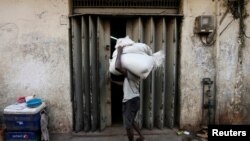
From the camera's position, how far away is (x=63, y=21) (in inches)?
255

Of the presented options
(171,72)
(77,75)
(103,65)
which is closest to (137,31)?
(103,65)

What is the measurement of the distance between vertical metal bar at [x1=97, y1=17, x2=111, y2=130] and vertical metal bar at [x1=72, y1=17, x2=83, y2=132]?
424 mm

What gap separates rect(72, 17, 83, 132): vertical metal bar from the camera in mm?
6602

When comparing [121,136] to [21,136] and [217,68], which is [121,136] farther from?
[217,68]

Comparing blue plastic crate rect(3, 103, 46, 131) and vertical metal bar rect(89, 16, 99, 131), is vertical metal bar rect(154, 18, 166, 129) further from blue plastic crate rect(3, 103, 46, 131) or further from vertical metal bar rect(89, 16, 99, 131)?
blue plastic crate rect(3, 103, 46, 131)

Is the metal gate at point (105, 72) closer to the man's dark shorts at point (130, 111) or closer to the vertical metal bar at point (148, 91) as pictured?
the vertical metal bar at point (148, 91)

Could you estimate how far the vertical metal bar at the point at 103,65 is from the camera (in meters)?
6.66

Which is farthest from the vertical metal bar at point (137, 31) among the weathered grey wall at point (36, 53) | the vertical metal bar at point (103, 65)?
the weathered grey wall at point (36, 53)

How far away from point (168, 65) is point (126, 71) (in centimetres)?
146

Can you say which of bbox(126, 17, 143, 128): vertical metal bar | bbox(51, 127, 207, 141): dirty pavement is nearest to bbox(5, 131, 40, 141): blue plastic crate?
bbox(51, 127, 207, 141): dirty pavement

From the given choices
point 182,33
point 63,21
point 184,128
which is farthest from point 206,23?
point 63,21

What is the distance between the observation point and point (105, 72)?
675 centimetres

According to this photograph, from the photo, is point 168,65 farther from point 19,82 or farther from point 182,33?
point 19,82

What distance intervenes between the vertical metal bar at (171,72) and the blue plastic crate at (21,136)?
273 centimetres
